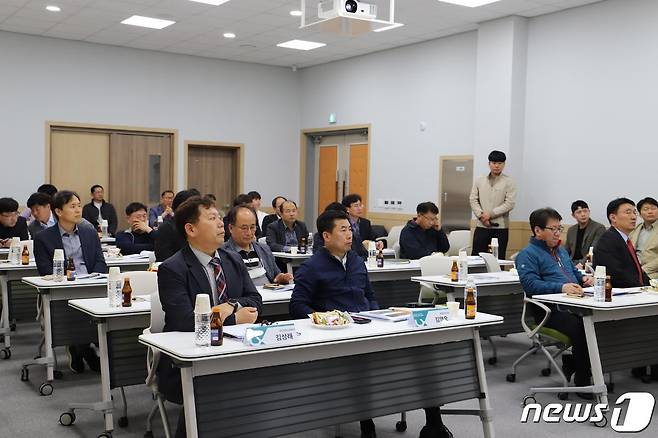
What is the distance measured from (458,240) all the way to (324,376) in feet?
23.6

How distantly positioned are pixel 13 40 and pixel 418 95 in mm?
6481

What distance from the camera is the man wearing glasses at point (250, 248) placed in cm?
511

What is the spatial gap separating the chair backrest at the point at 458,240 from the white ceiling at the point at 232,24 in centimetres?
300

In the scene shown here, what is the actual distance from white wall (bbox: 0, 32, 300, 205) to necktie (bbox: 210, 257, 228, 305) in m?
8.79

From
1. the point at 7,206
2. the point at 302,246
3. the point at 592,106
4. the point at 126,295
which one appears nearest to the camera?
the point at 126,295

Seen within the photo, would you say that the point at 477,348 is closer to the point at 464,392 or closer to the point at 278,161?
the point at 464,392

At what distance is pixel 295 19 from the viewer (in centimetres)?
1036

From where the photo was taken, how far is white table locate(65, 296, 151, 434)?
435cm

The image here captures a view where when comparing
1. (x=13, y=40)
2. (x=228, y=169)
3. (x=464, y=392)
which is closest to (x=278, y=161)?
(x=228, y=169)

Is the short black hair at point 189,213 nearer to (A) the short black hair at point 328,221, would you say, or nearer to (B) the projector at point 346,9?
(A) the short black hair at point 328,221

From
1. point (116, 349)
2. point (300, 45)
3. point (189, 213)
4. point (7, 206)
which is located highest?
point (300, 45)

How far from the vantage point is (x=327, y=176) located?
46.0ft

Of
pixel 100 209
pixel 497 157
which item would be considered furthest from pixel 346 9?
pixel 100 209

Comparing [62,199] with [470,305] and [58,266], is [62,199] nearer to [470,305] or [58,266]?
[58,266]
